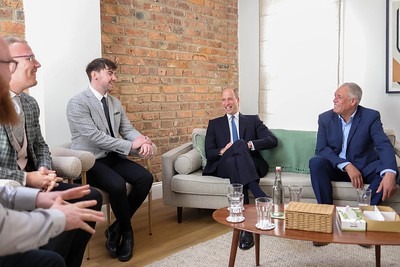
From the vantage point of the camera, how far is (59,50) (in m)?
3.13

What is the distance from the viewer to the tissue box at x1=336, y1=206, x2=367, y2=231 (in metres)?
2.02

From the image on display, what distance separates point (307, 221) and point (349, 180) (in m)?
1.28

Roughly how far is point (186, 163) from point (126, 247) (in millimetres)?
934

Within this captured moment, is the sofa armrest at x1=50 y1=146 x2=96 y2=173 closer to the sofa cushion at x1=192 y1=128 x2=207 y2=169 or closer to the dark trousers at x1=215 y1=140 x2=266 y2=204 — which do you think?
the dark trousers at x1=215 y1=140 x2=266 y2=204

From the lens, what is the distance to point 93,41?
132 inches

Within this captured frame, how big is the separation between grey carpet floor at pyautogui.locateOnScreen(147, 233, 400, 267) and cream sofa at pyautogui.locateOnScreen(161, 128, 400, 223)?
0.46 m

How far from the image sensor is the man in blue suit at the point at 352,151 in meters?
3.00

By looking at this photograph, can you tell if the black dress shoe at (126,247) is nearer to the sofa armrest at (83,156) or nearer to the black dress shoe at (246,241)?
the sofa armrest at (83,156)

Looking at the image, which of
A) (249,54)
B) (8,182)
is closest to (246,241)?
(8,182)

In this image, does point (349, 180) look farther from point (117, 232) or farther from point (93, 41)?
point (93, 41)

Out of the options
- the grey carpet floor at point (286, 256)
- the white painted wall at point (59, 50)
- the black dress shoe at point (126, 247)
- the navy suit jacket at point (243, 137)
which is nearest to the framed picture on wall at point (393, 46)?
the navy suit jacket at point (243, 137)

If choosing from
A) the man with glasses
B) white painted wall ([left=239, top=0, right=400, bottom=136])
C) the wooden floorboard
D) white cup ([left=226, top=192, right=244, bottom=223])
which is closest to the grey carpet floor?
the wooden floorboard

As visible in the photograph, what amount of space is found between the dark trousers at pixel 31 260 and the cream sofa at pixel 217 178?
1.92 m

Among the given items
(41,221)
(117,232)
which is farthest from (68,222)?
(117,232)
